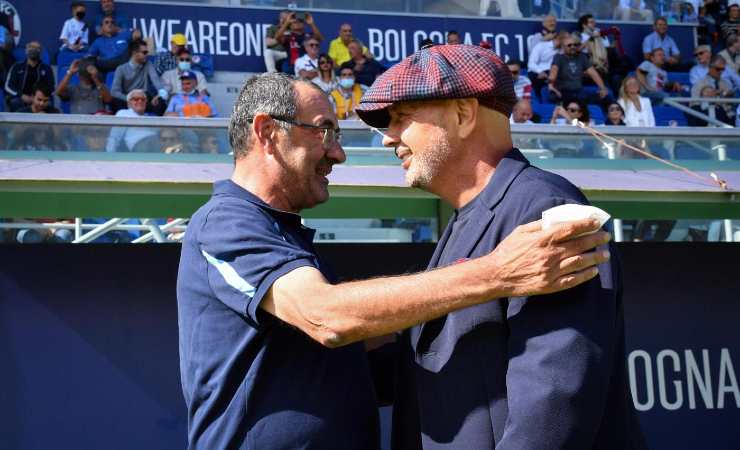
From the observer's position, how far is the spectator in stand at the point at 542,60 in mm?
11695

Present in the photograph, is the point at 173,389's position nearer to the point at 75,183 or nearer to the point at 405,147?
the point at 75,183

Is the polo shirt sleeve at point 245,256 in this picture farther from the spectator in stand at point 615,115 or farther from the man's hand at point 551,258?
the spectator in stand at point 615,115

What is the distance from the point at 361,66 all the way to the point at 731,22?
5.99m

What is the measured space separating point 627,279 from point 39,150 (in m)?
2.97

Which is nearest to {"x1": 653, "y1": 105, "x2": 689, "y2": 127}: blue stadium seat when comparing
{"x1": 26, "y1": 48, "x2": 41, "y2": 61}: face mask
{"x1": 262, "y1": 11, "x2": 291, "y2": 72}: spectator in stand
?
{"x1": 262, "y1": 11, "x2": 291, "y2": 72}: spectator in stand

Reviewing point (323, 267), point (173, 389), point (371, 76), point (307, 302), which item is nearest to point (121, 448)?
point (173, 389)

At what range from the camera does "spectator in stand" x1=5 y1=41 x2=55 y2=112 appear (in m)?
9.65

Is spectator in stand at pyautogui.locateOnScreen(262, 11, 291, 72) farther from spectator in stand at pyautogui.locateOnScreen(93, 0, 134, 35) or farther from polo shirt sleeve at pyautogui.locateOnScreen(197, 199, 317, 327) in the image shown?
polo shirt sleeve at pyautogui.locateOnScreen(197, 199, 317, 327)

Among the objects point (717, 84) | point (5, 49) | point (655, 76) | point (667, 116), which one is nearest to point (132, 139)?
point (5, 49)

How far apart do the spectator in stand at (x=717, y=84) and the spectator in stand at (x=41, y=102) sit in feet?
24.8

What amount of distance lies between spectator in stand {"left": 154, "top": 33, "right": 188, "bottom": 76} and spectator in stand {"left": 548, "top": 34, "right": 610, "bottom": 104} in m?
4.21

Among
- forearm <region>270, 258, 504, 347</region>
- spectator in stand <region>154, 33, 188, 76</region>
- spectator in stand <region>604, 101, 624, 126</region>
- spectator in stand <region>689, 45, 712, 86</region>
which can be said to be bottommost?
spectator in stand <region>604, 101, 624, 126</region>

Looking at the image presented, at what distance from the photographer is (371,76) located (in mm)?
10977

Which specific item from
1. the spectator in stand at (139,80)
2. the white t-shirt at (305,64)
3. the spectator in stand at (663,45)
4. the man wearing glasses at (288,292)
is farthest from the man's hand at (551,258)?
the spectator in stand at (663,45)
